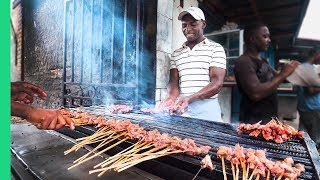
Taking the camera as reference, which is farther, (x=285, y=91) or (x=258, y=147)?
(x=285, y=91)

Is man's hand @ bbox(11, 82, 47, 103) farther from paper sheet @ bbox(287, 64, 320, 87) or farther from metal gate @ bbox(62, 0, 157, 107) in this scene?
paper sheet @ bbox(287, 64, 320, 87)

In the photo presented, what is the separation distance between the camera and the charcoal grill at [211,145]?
5.94ft

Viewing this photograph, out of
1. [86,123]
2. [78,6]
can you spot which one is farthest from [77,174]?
[78,6]

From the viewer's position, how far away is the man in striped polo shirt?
4.19 meters

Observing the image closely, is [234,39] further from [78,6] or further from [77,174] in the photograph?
[77,174]

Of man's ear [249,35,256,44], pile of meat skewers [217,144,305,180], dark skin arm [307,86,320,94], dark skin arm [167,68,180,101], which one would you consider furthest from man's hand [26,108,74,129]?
dark skin arm [307,86,320,94]

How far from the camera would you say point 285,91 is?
11.1m

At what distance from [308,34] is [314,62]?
8499 mm

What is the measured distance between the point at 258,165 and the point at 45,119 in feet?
5.39

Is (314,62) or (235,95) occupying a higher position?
(314,62)

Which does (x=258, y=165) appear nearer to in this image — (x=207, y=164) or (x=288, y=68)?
(x=207, y=164)

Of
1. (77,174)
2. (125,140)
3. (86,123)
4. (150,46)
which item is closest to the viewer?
(77,174)

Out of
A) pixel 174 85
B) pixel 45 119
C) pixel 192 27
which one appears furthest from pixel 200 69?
pixel 45 119

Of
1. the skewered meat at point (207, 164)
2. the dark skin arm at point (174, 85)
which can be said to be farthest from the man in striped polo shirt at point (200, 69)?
the skewered meat at point (207, 164)
